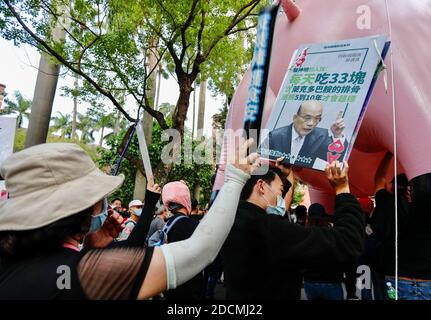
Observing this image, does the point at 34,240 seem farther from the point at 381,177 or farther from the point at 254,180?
the point at 381,177

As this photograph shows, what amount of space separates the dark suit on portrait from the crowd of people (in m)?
0.14

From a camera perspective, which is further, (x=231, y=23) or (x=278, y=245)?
(x=231, y=23)

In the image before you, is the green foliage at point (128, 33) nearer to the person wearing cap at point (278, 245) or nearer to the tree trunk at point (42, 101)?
the tree trunk at point (42, 101)

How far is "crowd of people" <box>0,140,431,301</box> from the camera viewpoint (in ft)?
3.83

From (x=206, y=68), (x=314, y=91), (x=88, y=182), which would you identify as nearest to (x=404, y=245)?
(x=314, y=91)

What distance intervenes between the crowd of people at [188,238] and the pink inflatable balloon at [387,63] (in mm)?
313

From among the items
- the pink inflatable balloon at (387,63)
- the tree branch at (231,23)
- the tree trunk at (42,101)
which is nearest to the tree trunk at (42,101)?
the tree trunk at (42,101)

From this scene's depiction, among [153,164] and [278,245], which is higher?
[153,164]

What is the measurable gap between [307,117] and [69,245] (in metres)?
1.59

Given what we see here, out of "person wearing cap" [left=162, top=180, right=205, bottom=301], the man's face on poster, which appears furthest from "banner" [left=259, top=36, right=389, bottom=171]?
"person wearing cap" [left=162, top=180, right=205, bottom=301]

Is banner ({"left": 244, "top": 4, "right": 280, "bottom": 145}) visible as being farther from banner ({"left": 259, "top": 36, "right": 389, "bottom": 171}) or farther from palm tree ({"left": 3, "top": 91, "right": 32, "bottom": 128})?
palm tree ({"left": 3, "top": 91, "right": 32, "bottom": 128})

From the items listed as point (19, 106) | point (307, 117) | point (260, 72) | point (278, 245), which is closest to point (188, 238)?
point (278, 245)

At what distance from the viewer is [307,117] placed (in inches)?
96.3

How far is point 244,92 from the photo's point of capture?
4.27m
